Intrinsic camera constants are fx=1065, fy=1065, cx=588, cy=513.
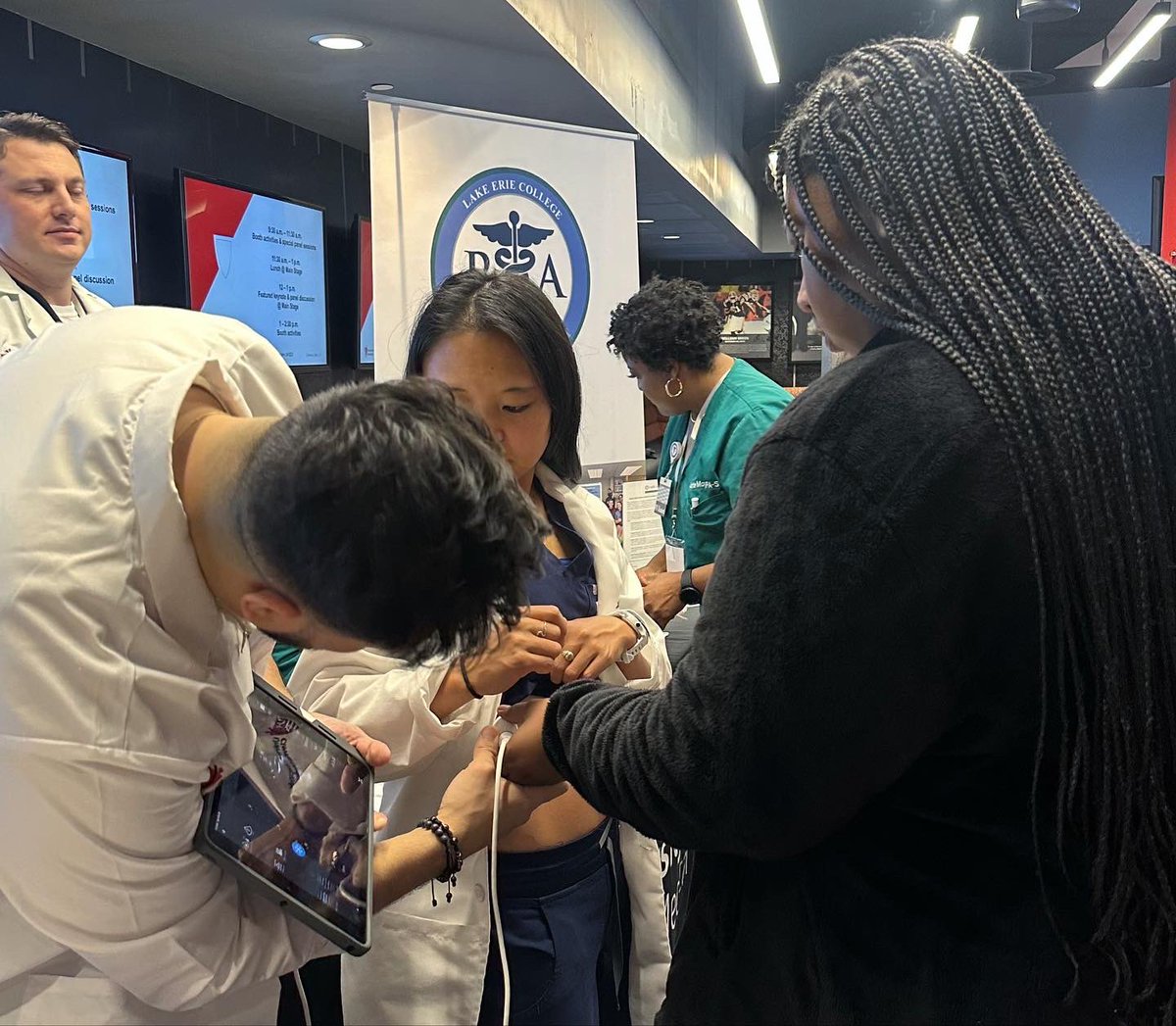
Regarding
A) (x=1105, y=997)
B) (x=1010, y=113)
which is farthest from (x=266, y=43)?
(x=1105, y=997)

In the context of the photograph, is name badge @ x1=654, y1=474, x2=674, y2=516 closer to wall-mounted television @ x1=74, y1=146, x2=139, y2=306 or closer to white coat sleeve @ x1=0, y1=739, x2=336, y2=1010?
wall-mounted television @ x1=74, y1=146, x2=139, y2=306

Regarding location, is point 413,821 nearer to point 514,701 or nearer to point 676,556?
point 514,701

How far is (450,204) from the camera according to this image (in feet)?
8.23

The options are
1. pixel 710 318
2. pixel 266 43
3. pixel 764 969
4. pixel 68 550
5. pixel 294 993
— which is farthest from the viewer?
pixel 266 43

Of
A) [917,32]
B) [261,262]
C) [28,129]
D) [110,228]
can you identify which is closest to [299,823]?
[28,129]

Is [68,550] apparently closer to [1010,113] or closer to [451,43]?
[1010,113]

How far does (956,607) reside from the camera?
0.77 meters

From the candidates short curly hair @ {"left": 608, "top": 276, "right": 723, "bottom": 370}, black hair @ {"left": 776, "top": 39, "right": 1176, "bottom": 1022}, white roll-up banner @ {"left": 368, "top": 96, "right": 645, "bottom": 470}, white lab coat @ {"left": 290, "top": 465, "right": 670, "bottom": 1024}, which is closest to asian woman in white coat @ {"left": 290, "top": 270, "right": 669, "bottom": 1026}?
white lab coat @ {"left": 290, "top": 465, "right": 670, "bottom": 1024}

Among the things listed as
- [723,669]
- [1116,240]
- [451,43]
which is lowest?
[723,669]

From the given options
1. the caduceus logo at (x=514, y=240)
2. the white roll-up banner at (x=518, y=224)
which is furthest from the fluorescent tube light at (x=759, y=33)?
the caduceus logo at (x=514, y=240)

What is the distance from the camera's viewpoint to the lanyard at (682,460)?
3092mm

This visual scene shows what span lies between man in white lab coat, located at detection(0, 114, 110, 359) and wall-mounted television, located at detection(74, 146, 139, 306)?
61 centimetres

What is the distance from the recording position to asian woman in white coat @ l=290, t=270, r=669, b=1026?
1.28m

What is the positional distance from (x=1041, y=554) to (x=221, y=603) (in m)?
0.59
